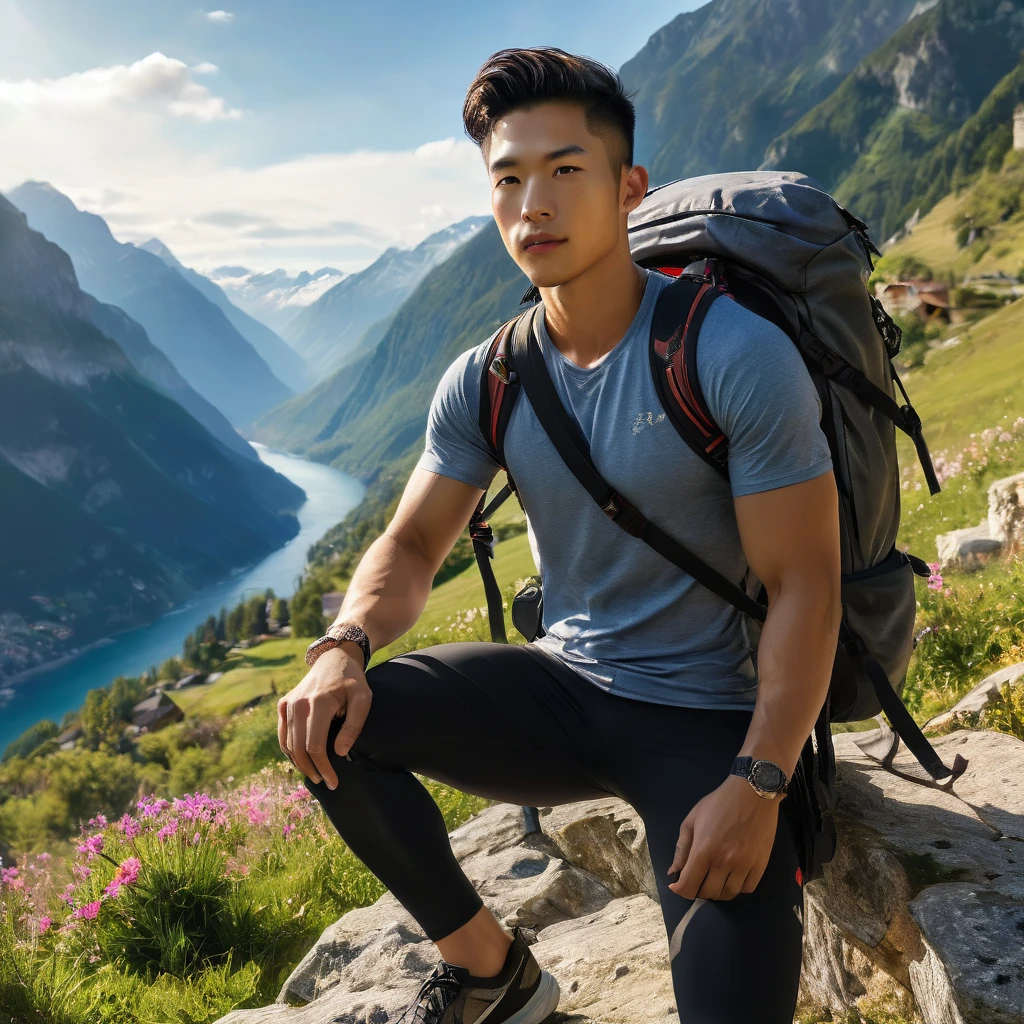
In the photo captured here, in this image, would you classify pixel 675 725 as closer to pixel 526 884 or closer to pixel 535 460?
pixel 535 460

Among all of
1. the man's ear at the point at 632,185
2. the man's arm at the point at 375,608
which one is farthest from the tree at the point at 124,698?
the man's ear at the point at 632,185

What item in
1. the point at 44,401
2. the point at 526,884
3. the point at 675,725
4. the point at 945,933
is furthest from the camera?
the point at 44,401

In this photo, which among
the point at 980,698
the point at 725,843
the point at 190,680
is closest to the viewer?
the point at 725,843

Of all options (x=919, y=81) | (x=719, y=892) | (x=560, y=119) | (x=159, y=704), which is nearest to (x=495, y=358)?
(x=560, y=119)

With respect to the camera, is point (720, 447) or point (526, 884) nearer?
point (720, 447)

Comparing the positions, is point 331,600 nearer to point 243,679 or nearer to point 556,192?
point 243,679

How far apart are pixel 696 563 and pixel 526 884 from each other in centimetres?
234

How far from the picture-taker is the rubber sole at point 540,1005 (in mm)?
2682

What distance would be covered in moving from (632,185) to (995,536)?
18.5 ft

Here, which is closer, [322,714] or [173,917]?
[322,714]

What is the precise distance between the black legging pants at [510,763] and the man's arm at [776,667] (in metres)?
0.12

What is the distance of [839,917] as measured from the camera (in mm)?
2873

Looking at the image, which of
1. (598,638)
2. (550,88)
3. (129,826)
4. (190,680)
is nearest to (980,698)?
(598,638)

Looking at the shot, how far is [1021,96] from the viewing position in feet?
440
